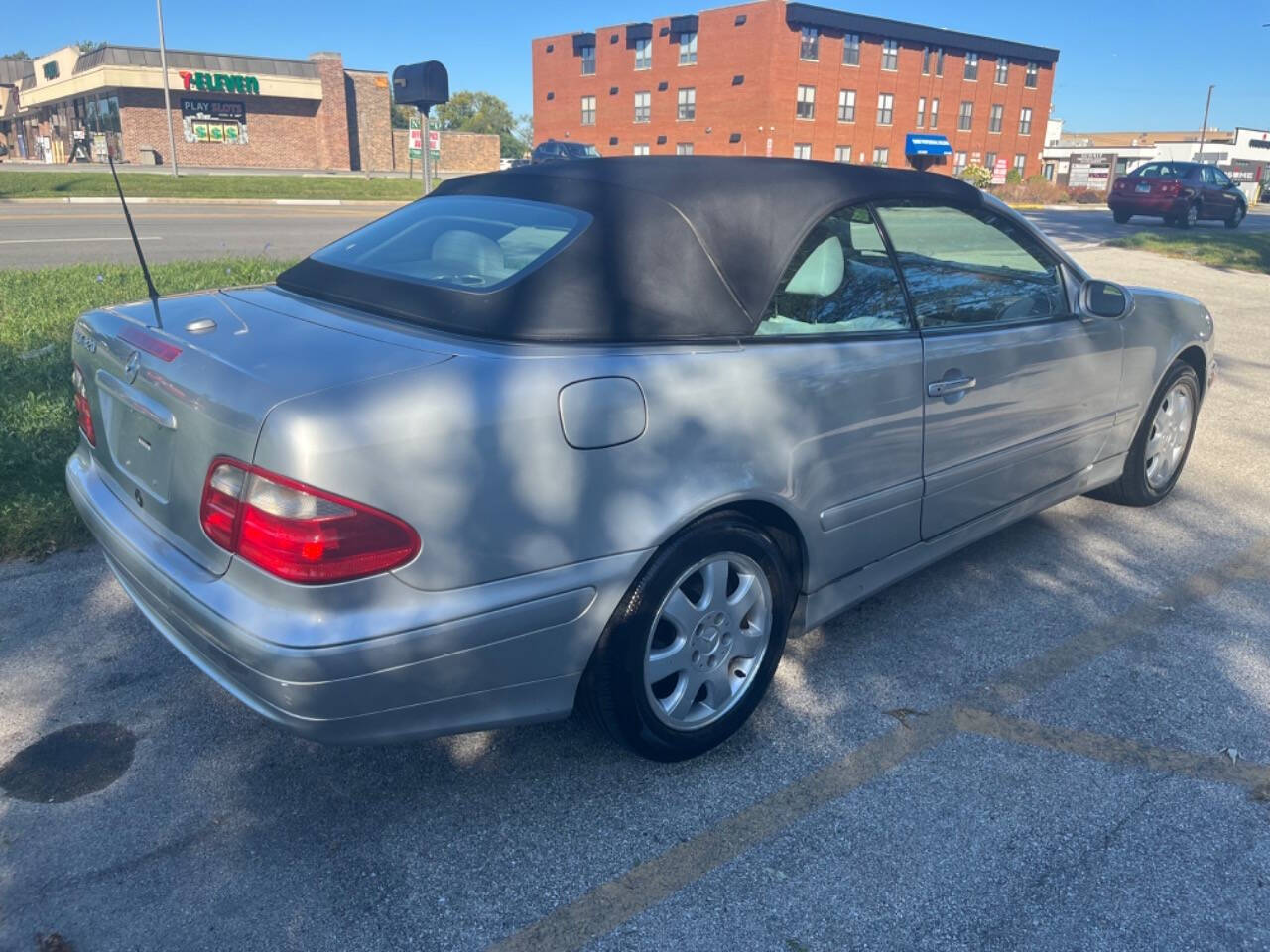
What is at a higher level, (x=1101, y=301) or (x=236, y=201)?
(x=1101, y=301)

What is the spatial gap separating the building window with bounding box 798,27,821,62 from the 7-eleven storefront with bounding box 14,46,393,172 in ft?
74.1

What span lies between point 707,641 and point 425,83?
7.46 m

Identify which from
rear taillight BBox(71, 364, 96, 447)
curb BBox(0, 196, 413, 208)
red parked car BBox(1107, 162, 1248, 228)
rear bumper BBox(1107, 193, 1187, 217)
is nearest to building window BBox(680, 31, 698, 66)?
curb BBox(0, 196, 413, 208)

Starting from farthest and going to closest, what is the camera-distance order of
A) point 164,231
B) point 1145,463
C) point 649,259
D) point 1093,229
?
point 1093,229 < point 164,231 < point 1145,463 < point 649,259

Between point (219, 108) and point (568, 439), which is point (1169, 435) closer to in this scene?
point (568, 439)

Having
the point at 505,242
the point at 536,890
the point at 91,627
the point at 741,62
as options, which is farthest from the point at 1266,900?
the point at 741,62

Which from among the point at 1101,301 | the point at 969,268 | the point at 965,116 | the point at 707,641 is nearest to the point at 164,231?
the point at 969,268

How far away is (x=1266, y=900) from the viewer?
2346 millimetres

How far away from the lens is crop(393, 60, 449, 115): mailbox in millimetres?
8727

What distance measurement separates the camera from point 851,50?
5531 cm

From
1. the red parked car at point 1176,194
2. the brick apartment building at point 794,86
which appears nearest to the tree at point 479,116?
Answer: the brick apartment building at point 794,86

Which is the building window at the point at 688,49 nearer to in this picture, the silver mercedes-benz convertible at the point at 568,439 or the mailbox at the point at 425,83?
the mailbox at the point at 425,83

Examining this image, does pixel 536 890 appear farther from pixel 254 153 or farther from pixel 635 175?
pixel 254 153

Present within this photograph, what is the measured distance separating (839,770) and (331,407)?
68.7 inches
